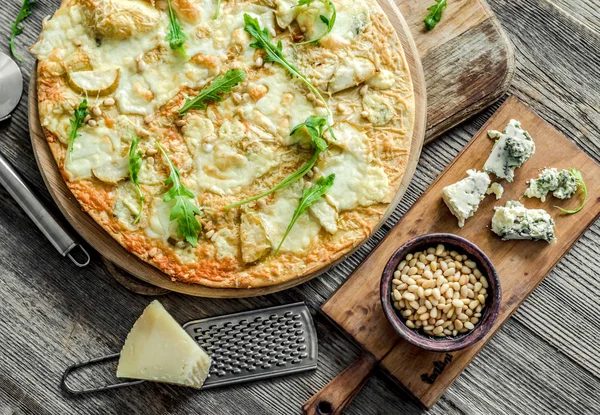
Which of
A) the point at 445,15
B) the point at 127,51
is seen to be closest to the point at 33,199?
the point at 127,51

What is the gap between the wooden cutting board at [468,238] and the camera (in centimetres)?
445

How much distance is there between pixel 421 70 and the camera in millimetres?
4461

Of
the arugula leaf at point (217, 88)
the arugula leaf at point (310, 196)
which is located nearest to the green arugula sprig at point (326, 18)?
the arugula leaf at point (217, 88)

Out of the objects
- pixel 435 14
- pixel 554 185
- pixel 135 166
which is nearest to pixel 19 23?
pixel 135 166

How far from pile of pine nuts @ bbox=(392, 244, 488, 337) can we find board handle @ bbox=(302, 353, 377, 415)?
432mm

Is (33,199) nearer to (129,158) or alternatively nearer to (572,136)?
(129,158)

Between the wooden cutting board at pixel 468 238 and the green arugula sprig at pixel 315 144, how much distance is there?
79 centimetres

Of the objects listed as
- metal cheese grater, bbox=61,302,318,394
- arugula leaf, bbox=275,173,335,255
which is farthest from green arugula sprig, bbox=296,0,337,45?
metal cheese grater, bbox=61,302,318,394

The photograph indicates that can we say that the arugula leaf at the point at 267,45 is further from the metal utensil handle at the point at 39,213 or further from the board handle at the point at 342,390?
the metal utensil handle at the point at 39,213

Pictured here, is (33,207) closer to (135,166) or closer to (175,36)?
(135,166)

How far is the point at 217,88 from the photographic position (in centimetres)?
421

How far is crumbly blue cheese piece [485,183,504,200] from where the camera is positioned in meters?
4.45

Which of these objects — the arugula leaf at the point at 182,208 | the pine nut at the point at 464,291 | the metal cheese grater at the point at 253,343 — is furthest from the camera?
the metal cheese grater at the point at 253,343

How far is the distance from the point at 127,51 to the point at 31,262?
5.20 ft
